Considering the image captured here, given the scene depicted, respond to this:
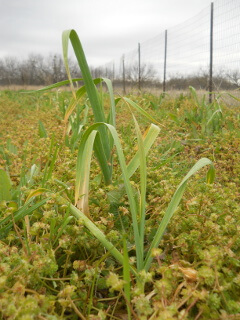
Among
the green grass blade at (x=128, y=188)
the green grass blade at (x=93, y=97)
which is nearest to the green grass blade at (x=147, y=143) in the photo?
the green grass blade at (x=93, y=97)

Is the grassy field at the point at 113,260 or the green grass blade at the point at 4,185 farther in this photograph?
the green grass blade at the point at 4,185

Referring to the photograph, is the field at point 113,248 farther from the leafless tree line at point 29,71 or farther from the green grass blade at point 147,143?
the leafless tree line at point 29,71

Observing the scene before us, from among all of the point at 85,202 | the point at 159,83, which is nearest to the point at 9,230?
the point at 85,202

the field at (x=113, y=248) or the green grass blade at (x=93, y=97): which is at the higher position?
the green grass blade at (x=93, y=97)

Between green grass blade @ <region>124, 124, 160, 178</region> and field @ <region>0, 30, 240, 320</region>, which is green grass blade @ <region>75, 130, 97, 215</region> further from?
green grass blade @ <region>124, 124, 160, 178</region>

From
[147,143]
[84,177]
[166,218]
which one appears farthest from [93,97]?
[166,218]

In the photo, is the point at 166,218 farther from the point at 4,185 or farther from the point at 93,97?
the point at 4,185

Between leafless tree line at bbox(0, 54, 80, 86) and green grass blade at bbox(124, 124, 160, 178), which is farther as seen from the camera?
→ leafless tree line at bbox(0, 54, 80, 86)

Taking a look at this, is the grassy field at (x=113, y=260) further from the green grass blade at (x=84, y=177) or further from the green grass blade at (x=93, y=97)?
the green grass blade at (x=93, y=97)

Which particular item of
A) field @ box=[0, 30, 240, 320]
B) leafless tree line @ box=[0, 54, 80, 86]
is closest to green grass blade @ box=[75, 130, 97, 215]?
field @ box=[0, 30, 240, 320]

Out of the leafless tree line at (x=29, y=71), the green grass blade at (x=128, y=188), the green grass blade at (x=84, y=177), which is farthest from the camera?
the leafless tree line at (x=29, y=71)

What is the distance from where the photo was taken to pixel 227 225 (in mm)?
1031

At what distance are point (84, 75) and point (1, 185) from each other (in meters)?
0.63

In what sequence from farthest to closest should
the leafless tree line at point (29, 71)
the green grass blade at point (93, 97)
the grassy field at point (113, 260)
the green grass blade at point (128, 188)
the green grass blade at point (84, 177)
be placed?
the leafless tree line at point (29, 71), the green grass blade at point (93, 97), the green grass blade at point (84, 177), the green grass blade at point (128, 188), the grassy field at point (113, 260)
